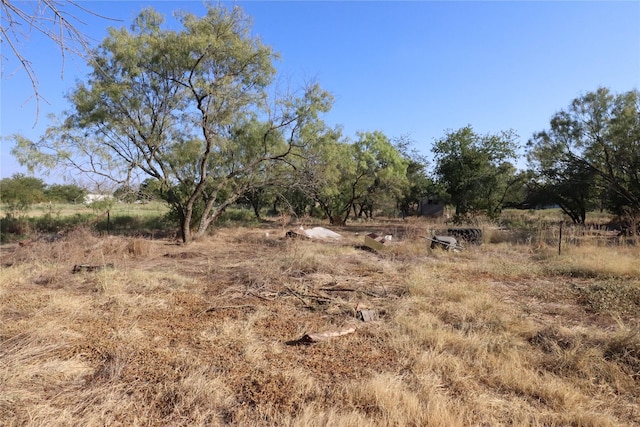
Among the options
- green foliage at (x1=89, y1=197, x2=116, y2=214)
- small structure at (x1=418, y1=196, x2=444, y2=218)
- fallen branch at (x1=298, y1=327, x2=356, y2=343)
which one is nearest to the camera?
fallen branch at (x1=298, y1=327, x2=356, y2=343)

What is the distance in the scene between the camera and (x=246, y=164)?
15.4 metres

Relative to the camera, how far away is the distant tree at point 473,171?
24.3 meters

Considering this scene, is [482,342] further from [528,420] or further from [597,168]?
[597,168]

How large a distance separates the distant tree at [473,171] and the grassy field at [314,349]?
55.2 feet

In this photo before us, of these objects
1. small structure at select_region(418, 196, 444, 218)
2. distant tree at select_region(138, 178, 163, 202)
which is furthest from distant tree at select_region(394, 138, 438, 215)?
distant tree at select_region(138, 178, 163, 202)

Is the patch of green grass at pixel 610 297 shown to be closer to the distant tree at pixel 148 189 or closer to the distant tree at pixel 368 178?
the distant tree at pixel 148 189

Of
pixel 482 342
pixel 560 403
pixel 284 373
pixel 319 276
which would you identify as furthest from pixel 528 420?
pixel 319 276

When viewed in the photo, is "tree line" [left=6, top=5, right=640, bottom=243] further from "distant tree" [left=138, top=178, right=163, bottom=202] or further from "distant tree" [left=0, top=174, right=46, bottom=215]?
"distant tree" [left=0, top=174, right=46, bottom=215]

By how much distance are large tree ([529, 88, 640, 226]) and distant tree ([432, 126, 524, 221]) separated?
2541 millimetres

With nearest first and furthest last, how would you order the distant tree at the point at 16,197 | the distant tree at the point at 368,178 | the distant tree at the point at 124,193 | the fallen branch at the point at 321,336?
the fallen branch at the point at 321,336 → the distant tree at the point at 124,193 → the distant tree at the point at 16,197 → the distant tree at the point at 368,178

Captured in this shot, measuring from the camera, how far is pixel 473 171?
24.3 metres

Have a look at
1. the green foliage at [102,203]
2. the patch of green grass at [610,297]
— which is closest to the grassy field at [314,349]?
the patch of green grass at [610,297]

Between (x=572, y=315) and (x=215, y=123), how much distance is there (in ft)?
40.0

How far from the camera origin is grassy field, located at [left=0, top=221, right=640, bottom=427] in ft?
9.61
